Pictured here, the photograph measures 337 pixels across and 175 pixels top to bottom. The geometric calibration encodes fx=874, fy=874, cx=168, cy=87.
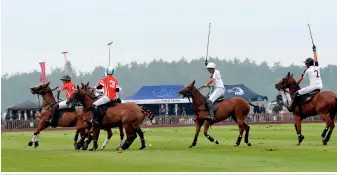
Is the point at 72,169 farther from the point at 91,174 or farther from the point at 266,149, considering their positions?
the point at 266,149

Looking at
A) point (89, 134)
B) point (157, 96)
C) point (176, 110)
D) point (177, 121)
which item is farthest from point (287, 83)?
point (157, 96)

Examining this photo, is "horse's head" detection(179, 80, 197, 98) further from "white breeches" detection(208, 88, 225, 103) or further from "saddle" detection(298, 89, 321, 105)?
"saddle" detection(298, 89, 321, 105)

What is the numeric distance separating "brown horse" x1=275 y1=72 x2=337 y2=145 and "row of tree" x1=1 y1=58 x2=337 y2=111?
157 meters

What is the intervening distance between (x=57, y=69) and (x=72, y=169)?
590 feet

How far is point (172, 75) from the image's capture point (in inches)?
7549

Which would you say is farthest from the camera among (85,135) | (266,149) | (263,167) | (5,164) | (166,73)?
(166,73)

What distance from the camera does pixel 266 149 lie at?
853 inches

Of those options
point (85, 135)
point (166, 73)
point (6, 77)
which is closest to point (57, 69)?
point (6, 77)

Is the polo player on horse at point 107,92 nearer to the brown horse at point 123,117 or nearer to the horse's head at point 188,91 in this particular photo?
the brown horse at point 123,117

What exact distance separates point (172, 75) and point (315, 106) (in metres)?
168

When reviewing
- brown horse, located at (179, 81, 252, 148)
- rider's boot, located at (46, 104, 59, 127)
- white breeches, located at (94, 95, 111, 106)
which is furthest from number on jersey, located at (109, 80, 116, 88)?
rider's boot, located at (46, 104, 59, 127)

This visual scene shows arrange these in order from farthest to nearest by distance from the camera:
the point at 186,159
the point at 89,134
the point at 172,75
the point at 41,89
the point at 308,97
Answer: the point at 172,75, the point at 41,89, the point at 89,134, the point at 308,97, the point at 186,159

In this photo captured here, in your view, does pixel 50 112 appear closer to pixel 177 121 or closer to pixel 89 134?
pixel 89 134

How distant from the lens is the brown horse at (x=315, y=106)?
23.7m
